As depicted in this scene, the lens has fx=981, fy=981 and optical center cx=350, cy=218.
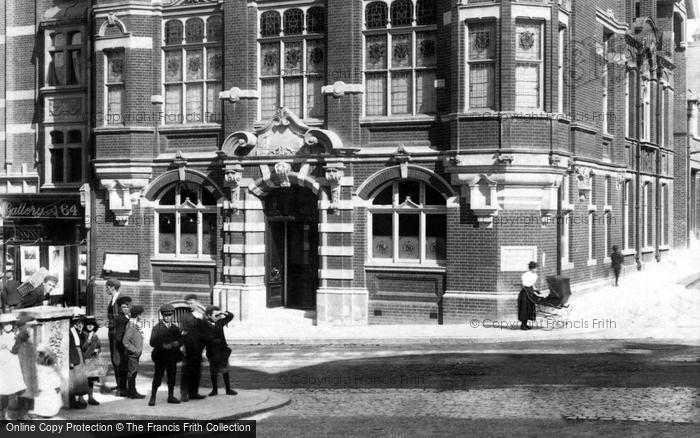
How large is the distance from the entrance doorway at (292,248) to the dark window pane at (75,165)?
23.5 ft

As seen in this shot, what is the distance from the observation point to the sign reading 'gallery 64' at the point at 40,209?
95.9 ft

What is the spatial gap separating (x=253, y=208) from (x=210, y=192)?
5.12 feet

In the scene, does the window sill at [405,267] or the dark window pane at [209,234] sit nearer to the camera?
the window sill at [405,267]

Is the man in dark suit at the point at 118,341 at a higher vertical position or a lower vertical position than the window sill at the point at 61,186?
lower

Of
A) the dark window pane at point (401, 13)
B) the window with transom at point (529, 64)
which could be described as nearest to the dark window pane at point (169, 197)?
the dark window pane at point (401, 13)

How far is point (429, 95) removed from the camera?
25297 mm

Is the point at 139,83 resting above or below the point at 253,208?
above

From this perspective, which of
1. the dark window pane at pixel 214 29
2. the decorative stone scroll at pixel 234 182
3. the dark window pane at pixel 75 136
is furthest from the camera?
the dark window pane at pixel 75 136

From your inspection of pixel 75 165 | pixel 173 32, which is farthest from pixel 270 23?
pixel 75 165

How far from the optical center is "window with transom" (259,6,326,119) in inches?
1032

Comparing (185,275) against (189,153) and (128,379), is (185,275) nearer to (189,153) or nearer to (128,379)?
(189,153)

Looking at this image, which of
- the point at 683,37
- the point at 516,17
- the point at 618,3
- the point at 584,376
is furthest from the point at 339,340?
the point at 683,37

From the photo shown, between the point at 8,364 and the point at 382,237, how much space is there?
14.5 metres

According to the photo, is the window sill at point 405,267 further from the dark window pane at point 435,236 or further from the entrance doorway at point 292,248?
the entrance doorway at point 292,248
